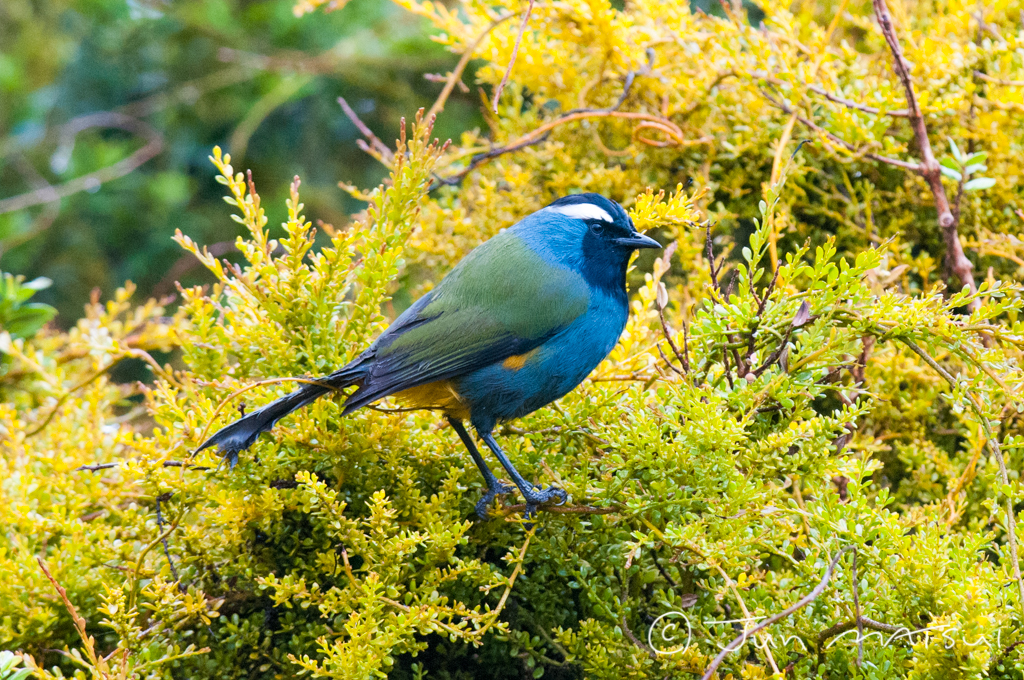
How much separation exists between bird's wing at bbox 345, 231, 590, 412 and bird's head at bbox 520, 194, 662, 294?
0.15ft

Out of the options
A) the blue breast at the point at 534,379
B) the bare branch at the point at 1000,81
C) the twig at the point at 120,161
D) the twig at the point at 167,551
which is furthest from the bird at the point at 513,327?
the twig at the point at 120,161

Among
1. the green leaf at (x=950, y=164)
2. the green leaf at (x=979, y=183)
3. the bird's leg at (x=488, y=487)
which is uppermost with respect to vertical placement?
the green leaf at (x=950, y=164)

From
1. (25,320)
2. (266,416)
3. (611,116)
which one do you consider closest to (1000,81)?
(611,116)

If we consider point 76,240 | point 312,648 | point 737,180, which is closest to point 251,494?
point 312,648

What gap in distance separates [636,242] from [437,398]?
1.77ft

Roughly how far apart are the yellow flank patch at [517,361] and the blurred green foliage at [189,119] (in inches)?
88.3

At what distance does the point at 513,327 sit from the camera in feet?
5.78

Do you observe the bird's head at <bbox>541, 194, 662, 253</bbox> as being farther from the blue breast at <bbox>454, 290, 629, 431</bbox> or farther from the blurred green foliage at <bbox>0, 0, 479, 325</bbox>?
the blurred green foliage at <bbox>0, 0, 479, 325</bbox>

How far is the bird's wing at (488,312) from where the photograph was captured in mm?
1690

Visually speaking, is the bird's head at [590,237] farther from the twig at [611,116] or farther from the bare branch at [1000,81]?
the bare branch at [1000,81]

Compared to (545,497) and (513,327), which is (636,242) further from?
(545,497)

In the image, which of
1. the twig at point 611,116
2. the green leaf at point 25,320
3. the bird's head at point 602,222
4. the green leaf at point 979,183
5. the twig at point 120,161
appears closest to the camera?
the green leaf at point 979,183

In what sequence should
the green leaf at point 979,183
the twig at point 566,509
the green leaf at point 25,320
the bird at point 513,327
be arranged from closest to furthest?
the twig at point 566,509 < the bird at point 513,327 < the green leaf at point 979,183 < the green leaf at point 25,320

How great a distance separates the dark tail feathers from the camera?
1.44 metres
